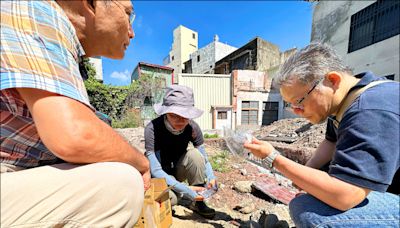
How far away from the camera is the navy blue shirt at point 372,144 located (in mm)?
913

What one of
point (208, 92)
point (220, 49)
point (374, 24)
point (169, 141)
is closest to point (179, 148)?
point (169, 141)

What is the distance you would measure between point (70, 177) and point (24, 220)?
0.20 metres

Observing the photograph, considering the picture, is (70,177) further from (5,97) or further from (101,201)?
(5,97)

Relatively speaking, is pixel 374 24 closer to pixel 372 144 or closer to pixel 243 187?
pixel 243 187

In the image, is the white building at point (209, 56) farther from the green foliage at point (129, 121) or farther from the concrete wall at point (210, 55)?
the green foliage at point (129, 121)

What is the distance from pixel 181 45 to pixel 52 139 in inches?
1104

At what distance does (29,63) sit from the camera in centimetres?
67

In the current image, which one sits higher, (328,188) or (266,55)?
(266,55)

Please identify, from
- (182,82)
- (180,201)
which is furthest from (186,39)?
(180,201)

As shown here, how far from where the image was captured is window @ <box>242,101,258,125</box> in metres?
13.8

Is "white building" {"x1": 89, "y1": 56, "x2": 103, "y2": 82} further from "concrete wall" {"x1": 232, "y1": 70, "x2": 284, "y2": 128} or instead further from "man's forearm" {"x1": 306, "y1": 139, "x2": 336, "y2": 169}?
"man's forearm" {"x1": 306, "y1": 139, "x2": 336, "y2": 169}

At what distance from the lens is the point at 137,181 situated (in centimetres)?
88

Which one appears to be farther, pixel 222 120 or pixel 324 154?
pixel 222 120

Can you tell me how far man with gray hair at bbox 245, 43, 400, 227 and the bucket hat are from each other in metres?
0.85
